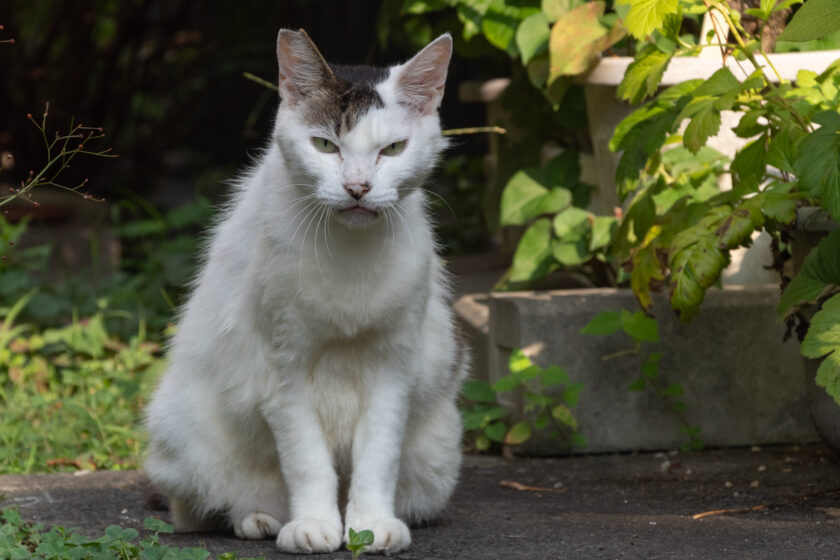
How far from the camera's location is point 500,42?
14.3 ft

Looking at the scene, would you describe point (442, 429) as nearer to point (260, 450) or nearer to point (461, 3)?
point (260, 450)

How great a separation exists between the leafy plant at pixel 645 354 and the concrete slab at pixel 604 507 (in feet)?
0.41

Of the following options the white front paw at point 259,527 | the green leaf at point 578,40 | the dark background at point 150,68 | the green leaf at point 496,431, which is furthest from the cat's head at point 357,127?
the dark background at point 150,68

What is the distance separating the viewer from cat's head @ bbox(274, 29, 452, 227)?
2.53 m

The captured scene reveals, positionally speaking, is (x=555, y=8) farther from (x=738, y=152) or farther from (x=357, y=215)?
(x=357, y=215)

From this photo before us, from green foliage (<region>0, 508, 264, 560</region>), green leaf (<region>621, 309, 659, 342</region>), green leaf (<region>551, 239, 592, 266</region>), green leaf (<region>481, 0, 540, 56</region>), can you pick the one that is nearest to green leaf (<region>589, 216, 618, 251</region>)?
green leaf (<region>551, 239, 592, 266</region>)

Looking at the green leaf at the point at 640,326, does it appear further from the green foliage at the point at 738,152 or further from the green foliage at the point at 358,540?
the green foliage at the point at 358,540

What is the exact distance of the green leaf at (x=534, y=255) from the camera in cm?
422

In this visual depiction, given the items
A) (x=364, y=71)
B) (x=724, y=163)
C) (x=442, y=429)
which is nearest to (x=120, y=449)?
(x=442, y=429)

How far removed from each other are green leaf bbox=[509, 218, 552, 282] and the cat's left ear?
1.59 m

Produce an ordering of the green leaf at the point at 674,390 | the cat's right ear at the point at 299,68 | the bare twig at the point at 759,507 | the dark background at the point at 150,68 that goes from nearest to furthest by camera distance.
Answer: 1. the cat's right ear at the point at 299,68
2. the bare twig at the point at 759,507
3. the green leaf at the point at 674,390
4. the dark background at the point at 150,68

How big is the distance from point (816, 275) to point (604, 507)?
2.93ft

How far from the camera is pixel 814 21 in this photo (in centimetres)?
250

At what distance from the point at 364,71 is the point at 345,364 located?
73cm
